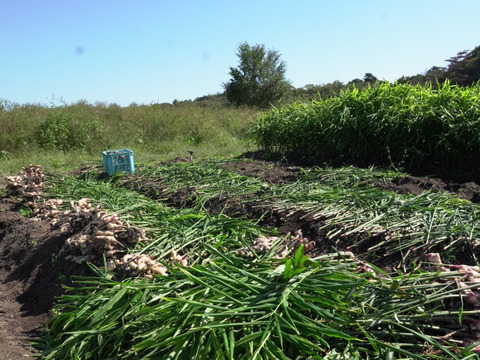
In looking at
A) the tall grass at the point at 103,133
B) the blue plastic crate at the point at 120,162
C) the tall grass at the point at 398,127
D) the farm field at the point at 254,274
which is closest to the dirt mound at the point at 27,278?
the farm field at the point at 254,274

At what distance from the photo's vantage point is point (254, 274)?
2039mm

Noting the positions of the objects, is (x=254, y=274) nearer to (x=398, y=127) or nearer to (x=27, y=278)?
(x=27, y=278)

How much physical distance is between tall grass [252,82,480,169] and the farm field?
0.83 meters

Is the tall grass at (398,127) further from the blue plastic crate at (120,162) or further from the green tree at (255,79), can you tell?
the green tree at (255,79)

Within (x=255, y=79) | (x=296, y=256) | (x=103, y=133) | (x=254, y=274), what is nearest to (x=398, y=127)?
(x=296, y=256)

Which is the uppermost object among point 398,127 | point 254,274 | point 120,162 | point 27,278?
point 398,127

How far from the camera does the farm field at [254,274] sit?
1.73 meters

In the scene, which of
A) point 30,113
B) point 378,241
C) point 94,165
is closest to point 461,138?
point 378,241

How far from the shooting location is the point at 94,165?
7844mm

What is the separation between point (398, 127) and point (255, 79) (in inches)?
773

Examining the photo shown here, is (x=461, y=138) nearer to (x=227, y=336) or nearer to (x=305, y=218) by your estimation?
(x=305, y=218)

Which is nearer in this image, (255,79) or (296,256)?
(296,256)

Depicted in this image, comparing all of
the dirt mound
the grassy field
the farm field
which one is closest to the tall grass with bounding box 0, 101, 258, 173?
the grassy field

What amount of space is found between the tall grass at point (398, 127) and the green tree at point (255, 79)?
17854mm
